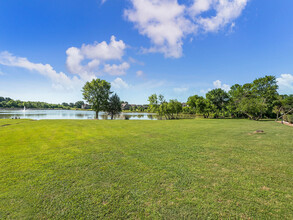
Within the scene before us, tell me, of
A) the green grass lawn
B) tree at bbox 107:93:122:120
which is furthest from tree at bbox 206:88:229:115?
the green grass lawn

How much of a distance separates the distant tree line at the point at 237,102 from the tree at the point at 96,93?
50.9ft

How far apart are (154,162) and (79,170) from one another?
2.96 m

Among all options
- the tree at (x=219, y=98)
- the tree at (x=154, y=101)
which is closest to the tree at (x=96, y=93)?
the tree at (x=154, y=101)

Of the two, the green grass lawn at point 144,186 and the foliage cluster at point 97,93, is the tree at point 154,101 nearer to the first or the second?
the foliage cluster at point 97,93

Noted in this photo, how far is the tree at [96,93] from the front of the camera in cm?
3777

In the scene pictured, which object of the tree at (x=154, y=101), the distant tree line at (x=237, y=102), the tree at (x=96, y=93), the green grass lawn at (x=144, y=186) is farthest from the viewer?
the tree at (x=154, y=101)

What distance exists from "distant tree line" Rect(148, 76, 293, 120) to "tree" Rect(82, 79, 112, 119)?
15500mm

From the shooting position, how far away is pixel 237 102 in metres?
41.2

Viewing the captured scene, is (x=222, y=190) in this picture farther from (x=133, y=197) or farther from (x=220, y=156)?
(x=220, y=156)

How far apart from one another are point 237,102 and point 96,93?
43659mm

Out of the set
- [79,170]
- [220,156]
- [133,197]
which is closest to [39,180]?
[79,170]

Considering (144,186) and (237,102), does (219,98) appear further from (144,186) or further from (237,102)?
(144,186)

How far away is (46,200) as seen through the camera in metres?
3.29

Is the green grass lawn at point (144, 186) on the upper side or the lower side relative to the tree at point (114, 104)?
lower
